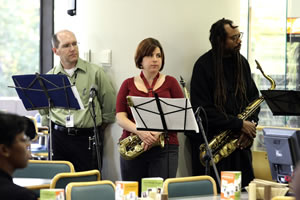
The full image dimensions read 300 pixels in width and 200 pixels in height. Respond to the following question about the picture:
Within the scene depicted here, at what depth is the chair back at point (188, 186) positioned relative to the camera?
13.6 ft

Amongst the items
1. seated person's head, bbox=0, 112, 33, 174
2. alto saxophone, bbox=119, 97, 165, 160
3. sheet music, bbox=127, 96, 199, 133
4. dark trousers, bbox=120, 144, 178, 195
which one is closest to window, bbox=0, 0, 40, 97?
alto saxophone, bbox=119, 97, 165, 160

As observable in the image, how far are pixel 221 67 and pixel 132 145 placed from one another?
1128 millimetres

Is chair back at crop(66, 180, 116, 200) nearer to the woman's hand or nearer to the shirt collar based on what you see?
the woman's hand

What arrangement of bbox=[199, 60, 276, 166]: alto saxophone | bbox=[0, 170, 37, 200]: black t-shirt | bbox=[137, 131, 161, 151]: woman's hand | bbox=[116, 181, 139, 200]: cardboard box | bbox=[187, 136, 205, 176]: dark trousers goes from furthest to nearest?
1. bbox=[187, 136, 205, 176]: dark trousers
2. bbox=[199, 60, 276, 166]: alto saxophone
3. bbox=[137, 131, 161, 151]: woman's hand
4. bbox=[116, 181, 139, 200]: cardboard box
5. bbox=[0, 170, 37, 200]: black t-shirt

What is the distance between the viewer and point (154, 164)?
208 inches

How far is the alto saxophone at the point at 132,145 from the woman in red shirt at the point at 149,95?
A: 0.13 ft

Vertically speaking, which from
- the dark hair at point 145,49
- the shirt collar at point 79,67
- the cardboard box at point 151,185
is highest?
the dark hair at point 145,49

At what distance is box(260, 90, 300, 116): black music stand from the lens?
5.30 m

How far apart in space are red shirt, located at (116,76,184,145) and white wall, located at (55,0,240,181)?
1.49 ft

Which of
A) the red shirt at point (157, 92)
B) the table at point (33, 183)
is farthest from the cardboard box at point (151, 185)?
the red shirt at point (157, 92)

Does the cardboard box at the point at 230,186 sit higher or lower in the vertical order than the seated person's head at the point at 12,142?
lower

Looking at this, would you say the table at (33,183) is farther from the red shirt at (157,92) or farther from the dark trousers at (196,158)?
the dark trousers at (196,158)

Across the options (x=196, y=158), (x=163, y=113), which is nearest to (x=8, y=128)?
(x=163, y=113)

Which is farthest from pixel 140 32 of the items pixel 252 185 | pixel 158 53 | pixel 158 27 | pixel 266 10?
pixel 252 185
